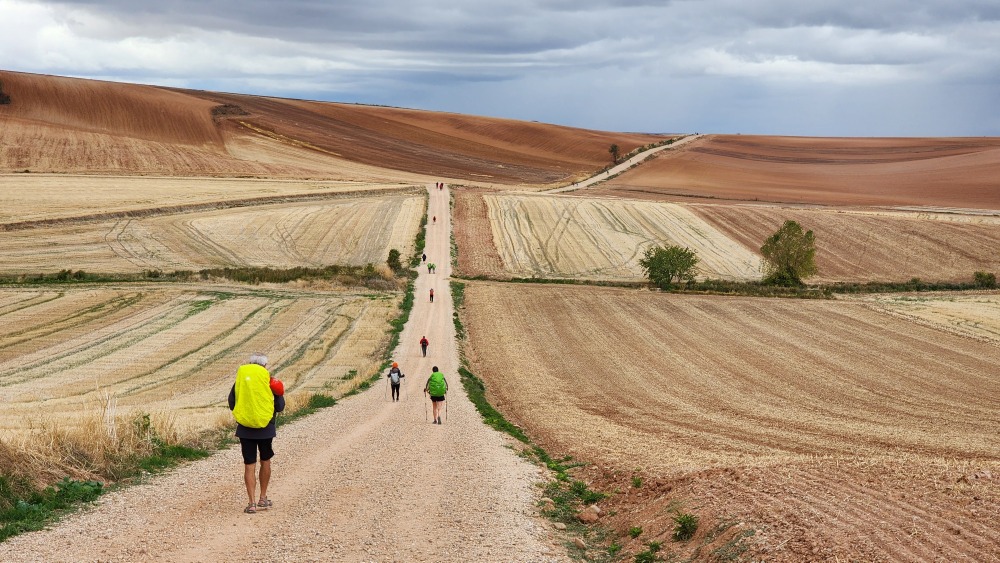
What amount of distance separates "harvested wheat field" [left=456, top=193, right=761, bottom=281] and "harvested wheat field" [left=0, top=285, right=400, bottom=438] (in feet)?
64.3

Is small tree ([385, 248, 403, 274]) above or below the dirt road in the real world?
below

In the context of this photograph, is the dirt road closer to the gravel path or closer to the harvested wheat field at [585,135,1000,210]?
the harvested wheat field at [585,135,1000,210]

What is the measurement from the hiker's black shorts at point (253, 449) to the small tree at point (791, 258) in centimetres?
6307

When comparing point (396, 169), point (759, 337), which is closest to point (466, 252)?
point (759, 337)

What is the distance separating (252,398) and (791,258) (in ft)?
210

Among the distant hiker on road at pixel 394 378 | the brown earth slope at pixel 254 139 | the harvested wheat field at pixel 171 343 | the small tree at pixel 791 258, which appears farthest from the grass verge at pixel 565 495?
the brown earth slope at pixel 254 139

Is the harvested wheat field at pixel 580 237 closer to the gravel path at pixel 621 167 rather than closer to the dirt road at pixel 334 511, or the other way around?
the gravel path at pixel 621 167

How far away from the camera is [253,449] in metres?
12.6

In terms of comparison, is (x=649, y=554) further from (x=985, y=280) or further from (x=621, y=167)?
(x=621, y=167)

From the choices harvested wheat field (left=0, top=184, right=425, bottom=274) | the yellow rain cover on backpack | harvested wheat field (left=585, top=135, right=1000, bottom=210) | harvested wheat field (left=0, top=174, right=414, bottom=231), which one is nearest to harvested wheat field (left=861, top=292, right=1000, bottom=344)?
harvested wheat field (left=0, top=184, right=425, bottom=274)

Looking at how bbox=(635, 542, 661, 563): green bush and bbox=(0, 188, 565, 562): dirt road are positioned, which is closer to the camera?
bbox=(0, 188, 565, 562): dirt road

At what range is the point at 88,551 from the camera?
34.4 ft

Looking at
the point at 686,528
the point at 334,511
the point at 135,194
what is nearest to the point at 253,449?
the point at 334,511

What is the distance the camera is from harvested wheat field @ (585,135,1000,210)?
115 meters
